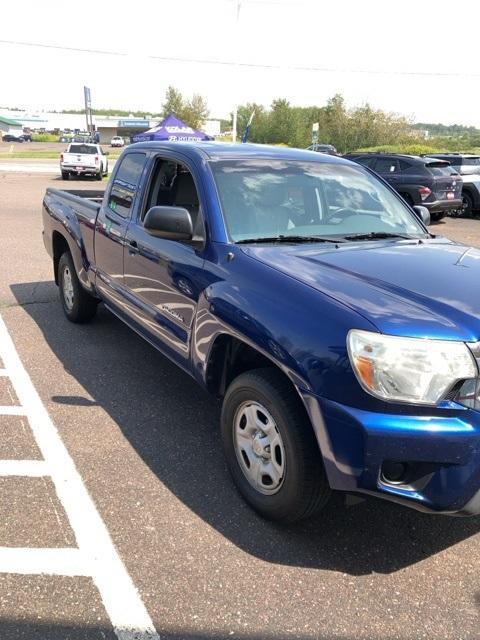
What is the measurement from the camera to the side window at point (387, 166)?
16234 millimetres

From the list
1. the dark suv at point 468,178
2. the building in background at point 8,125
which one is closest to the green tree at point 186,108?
the dark suv at point 468,178

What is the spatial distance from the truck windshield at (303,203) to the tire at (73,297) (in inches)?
103

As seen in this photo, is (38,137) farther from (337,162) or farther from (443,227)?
(337,162)

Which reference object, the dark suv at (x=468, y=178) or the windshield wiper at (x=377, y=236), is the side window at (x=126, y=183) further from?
the dark suv at (x=468, y=178)

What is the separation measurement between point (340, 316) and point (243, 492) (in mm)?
1173

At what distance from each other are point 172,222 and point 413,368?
5.59 ft

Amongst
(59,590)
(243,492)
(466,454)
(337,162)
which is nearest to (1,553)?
(59,590)

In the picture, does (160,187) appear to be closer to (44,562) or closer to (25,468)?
(25,468)

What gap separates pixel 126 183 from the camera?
4.80 meters

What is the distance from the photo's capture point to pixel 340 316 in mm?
2484

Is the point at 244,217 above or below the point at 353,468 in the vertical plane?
above

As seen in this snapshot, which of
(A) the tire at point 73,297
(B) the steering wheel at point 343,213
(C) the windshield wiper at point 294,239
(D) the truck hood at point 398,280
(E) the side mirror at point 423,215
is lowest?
(A) the tire at point 73,297

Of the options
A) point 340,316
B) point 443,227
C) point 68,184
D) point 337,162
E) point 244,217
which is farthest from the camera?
point 68,184

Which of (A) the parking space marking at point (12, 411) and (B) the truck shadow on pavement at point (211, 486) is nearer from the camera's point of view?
(B) the truck shadow on pavement at point (211, 486)
